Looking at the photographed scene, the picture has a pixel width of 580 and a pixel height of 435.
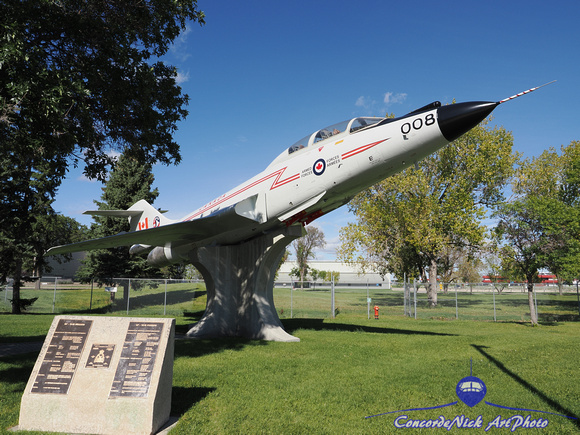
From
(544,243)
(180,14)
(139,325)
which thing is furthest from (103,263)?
(544,243)

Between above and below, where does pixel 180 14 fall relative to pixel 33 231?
above

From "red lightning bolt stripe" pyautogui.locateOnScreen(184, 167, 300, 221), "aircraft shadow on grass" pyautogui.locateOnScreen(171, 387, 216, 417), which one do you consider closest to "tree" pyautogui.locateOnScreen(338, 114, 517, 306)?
"red lightning bolt stripe" pyautogui.locateOnScreen(184, 167, 300, 221)

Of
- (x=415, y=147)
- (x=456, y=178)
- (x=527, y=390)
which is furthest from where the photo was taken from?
(x=456, y=178)

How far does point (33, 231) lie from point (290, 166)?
62.2 ft

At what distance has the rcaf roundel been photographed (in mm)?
8797

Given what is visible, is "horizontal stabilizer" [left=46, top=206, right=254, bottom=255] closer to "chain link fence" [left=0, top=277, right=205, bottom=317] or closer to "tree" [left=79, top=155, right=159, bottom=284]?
"chain link fence" [left=0, top=277, right=205, bottom=317]

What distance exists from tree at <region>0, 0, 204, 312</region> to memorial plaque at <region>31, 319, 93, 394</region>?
376 cm

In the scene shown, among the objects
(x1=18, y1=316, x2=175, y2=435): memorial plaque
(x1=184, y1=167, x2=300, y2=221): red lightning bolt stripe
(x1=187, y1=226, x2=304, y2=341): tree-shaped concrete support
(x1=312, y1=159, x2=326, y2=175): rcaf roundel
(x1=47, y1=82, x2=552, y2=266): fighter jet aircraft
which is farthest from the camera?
(x1=187, y1=226, x2=304, y2=341): tree-shaped concrete support

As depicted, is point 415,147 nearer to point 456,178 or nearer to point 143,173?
point 456,178

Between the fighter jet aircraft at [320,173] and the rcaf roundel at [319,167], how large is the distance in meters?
0.02

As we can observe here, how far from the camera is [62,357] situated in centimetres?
446

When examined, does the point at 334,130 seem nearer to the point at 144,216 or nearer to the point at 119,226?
the point at 144,216

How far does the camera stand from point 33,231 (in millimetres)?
21031

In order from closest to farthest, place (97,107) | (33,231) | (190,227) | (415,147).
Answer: (415,147), (97,107), (190,227), (33,231)
